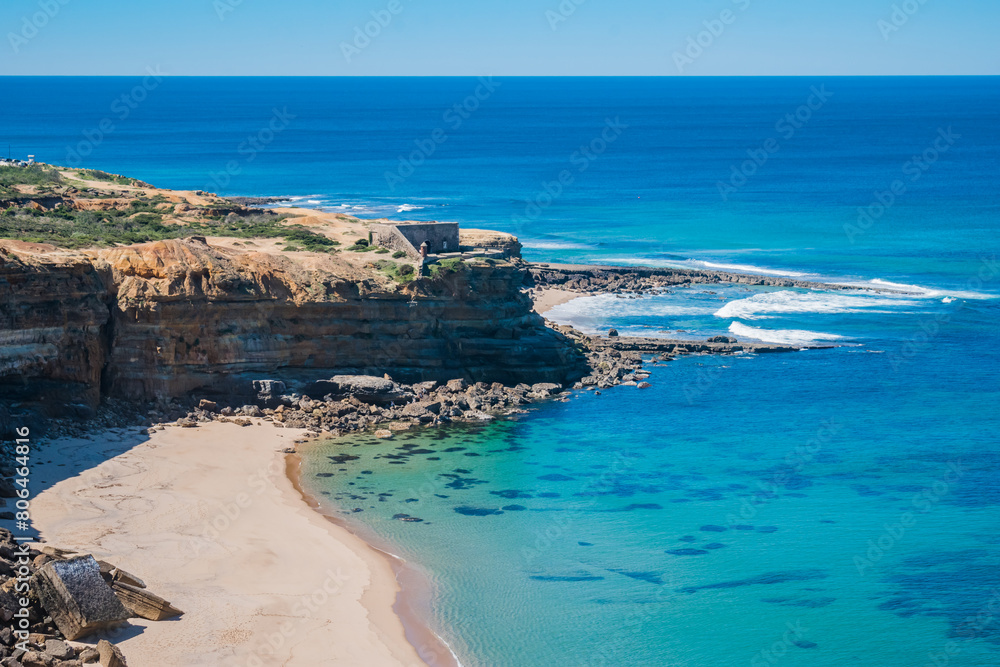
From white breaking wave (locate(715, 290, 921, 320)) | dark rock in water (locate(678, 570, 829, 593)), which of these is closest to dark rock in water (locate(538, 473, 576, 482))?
dark rock in water (locate(678, 570, 829, 593))

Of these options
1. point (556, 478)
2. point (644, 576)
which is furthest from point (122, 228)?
point (644, 576)

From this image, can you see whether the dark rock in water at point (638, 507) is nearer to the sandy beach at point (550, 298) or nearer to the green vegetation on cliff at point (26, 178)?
the sandy beach at point (550, 298)

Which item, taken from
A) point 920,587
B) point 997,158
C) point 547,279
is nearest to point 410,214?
point 547,279

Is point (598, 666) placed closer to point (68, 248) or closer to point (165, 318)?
point (165, 318)

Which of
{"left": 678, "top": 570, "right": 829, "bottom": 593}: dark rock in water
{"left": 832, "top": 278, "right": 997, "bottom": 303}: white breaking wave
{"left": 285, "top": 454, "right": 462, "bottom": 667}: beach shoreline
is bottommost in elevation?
{"left": 285, "top": 454, "right": 462, "bottom": 667}: beach shoreline

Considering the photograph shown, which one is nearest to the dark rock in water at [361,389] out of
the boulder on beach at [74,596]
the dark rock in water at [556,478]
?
the dark rock in water at [556,478]

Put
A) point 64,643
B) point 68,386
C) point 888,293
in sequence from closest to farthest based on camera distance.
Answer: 1. point 64,643
2. point 68,386
3. point 888,293

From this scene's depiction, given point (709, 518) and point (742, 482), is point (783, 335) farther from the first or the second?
point (709, 518)

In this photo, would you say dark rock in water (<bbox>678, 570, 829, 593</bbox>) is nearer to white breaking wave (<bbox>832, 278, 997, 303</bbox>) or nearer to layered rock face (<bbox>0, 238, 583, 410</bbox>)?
layered rock face (<bbox>0, 238, 583, 410</bbox>)
